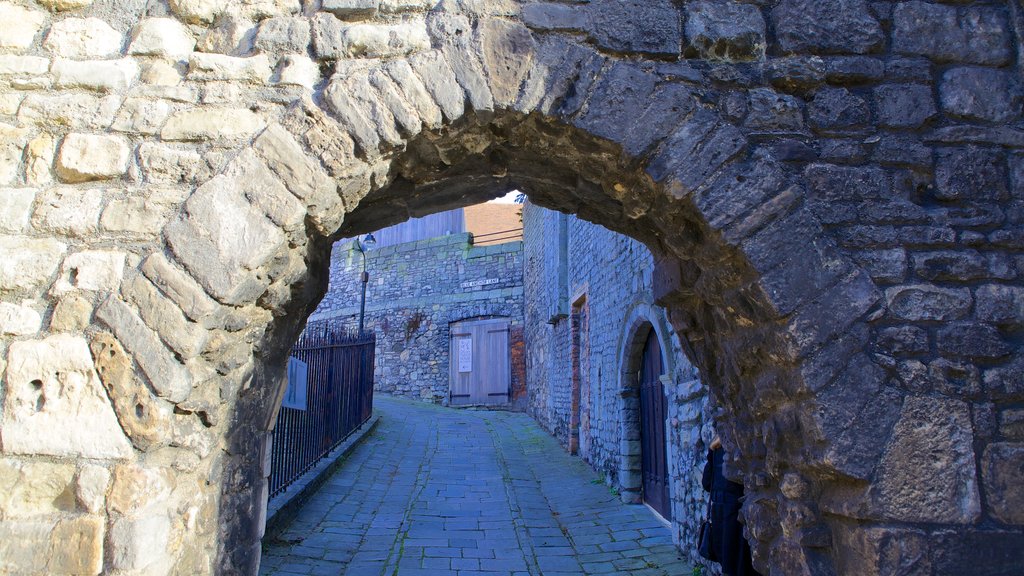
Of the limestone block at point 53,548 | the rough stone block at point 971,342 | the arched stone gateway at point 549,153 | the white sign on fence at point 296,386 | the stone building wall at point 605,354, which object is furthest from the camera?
the white sign on fence at point 296,386

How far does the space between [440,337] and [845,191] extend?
1473 centimetres

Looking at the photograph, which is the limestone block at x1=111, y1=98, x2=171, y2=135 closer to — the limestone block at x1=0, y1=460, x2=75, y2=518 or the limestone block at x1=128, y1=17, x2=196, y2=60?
the limestone block at x1=128, y1=17, x2=196, y2=60

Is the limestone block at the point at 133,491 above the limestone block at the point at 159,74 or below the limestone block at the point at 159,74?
below

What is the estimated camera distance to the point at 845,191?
2410 millimetres

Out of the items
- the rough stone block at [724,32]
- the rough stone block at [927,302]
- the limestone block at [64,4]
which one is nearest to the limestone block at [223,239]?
the limestone block at [64,4]

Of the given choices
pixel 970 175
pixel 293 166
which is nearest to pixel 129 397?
pixel 293 166

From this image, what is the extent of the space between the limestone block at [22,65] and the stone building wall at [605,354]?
409 cm

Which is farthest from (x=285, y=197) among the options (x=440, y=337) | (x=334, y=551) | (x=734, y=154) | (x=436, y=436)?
(x=440, y=337)

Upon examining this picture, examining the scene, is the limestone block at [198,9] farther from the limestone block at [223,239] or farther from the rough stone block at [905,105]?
the rough stone block at [905,105]

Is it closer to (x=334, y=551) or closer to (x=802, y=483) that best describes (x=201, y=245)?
(x=802, y=483)

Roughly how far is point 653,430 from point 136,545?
5227mm

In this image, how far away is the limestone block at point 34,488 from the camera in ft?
6.80

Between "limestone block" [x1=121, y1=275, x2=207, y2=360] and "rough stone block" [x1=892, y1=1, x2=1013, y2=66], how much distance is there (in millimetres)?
2766

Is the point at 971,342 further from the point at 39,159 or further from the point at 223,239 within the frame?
the point at 39,159
